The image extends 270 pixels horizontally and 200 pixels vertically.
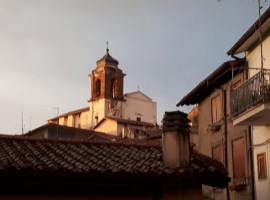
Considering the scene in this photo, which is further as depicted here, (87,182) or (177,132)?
(177,132)

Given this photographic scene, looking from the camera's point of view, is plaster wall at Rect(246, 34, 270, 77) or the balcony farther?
plaster wall at Rect(246, 34, 270, 77)

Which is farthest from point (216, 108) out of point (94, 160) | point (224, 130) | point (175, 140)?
point (94, 160)

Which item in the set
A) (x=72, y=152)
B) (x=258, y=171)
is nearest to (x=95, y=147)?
(x=72, y=152)

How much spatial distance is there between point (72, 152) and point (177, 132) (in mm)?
2828

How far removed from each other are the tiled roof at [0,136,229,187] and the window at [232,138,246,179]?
23.1ft

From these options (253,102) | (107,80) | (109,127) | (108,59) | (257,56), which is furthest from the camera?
(108,59)

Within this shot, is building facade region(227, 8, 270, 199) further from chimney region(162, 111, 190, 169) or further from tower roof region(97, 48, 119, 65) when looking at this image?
tower roof region(97, 48, 119, 65)

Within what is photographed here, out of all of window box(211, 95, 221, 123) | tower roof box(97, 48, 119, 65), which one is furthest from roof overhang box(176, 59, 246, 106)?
tower roof box(97, 48, 119, 65)

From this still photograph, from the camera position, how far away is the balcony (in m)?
17.3

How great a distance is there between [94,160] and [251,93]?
25.0 ft

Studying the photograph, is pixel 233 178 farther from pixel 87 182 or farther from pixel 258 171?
pixel 87 182

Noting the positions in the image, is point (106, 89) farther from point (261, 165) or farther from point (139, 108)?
point (261, 165)

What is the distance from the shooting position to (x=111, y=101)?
70.4 metres

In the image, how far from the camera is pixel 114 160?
42.7ft
